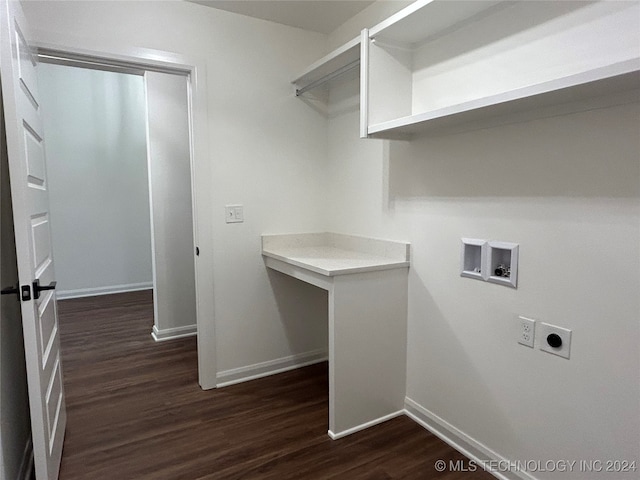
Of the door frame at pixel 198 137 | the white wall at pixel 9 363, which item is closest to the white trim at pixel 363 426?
the door frame at pixel 198 137

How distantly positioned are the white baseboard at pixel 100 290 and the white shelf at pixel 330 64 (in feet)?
12.6

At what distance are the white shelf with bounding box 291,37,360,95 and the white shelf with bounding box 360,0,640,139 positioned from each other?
0.68 feet

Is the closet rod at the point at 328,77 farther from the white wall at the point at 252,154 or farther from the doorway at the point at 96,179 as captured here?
the doorway at the point at 96,179

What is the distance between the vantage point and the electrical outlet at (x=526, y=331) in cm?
159

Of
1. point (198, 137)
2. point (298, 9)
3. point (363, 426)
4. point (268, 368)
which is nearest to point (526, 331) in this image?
point (363, 426)

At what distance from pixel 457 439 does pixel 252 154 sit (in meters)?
2.04

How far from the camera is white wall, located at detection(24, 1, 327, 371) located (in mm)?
2359

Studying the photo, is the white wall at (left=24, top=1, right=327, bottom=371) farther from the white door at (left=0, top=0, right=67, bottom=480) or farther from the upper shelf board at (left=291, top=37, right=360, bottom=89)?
the white door at (left=0, top=0, right=67, bottom=480)

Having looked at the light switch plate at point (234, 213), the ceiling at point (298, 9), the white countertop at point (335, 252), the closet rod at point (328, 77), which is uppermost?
the ceiling at point (298, 9)

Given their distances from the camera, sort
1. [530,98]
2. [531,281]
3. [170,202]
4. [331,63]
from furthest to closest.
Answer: [170,202], [331,63], [531,281], [530,98]

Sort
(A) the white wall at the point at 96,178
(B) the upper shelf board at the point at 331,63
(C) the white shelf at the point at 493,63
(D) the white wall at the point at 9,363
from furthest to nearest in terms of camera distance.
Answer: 1. (A) the white wall at the point at 96,178
2. (B) the upper shelf board at the point at 331,63
3. (D) the white wall at the point at 9,363
4. (C) the white shelf at the point at 493,63

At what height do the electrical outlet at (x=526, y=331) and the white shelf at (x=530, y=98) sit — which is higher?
the white shelf at (x=530, y=98)

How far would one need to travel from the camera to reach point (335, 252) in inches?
101

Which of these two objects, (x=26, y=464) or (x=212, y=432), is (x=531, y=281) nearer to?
(x=212, y=432)
